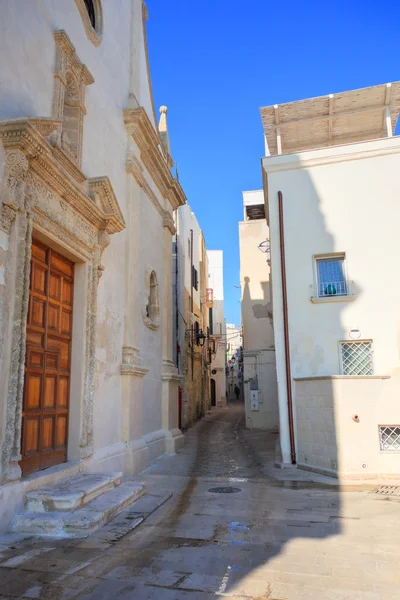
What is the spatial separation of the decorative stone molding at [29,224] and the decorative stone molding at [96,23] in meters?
3.10

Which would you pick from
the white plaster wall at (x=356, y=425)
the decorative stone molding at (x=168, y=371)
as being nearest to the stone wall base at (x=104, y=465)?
the decorative stone molding at (x=168, y=371)

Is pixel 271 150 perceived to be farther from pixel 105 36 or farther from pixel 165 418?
pixel 165 418

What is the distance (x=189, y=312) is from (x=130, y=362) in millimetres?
13376

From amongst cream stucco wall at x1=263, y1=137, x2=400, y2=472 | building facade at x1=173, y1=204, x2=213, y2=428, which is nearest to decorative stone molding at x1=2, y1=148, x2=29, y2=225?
cream stucco wall at x1=263, y1=137, x2=400, y2=472

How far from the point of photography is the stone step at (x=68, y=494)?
504 centimetres

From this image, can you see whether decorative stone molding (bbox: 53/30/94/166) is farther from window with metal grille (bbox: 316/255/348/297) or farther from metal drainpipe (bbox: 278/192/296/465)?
window with metal grille (bbox: 316/255/348/297)

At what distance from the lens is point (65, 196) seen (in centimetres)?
646

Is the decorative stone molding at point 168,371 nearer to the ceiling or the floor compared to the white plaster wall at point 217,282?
nearer to the floor

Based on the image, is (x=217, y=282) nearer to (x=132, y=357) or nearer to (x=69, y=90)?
(x=132, y=357)

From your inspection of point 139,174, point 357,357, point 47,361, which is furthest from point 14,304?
point 357,357

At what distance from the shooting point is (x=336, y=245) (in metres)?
10.1

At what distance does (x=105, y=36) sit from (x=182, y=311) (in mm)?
12489

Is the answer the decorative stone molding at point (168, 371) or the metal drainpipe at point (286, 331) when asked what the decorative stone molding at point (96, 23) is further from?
the decorative stone molding at point (168, 371)

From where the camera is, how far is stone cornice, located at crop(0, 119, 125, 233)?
16.6 ft
